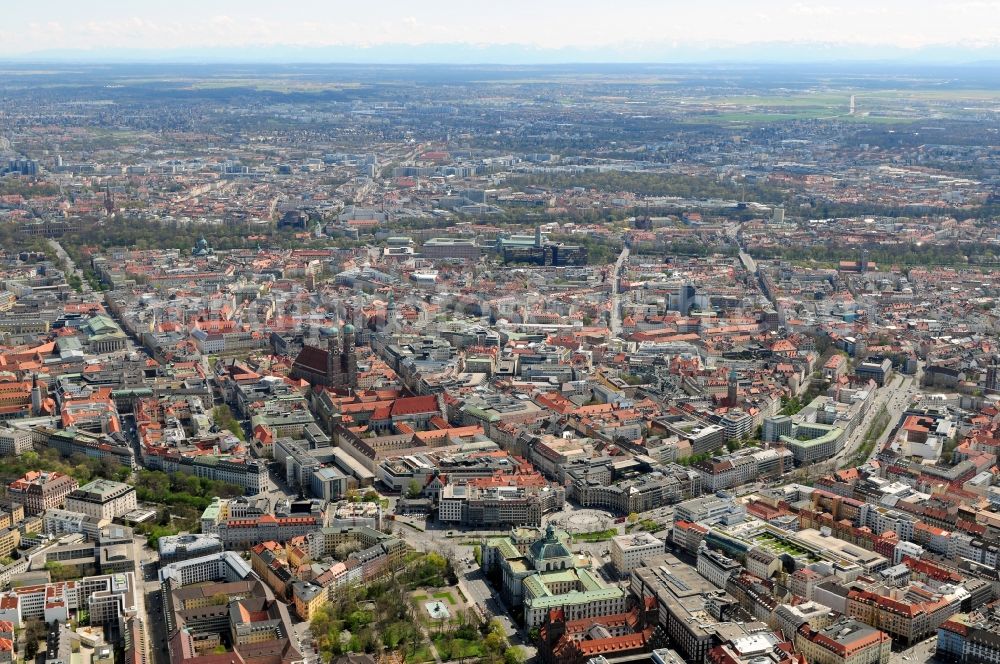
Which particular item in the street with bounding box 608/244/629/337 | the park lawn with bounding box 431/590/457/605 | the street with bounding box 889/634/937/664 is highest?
the park lawn with bounding box 431/590/457/605

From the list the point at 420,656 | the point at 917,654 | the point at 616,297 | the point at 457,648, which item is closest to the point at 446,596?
the point at 457,648

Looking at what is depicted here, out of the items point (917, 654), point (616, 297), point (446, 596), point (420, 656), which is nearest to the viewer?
point (420, 656)

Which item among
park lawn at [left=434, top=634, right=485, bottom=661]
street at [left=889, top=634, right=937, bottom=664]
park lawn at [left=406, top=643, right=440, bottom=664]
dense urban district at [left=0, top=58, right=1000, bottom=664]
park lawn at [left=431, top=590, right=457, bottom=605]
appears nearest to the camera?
park lawn at [left=406, top=643, right=440, bottom=664]

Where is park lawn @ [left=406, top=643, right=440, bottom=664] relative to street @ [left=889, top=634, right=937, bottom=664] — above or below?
above

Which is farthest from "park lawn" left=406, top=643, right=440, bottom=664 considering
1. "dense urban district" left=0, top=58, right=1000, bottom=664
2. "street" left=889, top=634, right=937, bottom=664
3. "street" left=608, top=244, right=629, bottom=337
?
"street" left=608, top=244, right=629, bottom=337

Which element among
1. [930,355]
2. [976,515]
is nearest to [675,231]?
[930,355]

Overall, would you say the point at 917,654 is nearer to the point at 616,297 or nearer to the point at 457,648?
the point at 457,648

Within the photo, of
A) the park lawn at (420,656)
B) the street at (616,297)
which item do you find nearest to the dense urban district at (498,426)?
the park lawn at (420,656)

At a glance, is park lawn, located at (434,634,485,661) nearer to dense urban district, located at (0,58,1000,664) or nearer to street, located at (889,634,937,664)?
dense urban district, located at (0,58,1000,664)

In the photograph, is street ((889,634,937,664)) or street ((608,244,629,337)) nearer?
street ((889,634,937,664))
